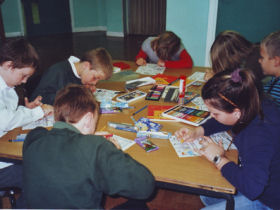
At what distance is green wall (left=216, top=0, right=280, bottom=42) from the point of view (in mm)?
4605

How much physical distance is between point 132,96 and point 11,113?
0.90m

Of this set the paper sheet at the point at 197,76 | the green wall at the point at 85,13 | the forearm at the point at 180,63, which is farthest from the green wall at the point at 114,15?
the paper sheet at the point at 197,76

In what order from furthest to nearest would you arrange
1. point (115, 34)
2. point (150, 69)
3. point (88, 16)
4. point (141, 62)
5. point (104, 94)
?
point (88, 16) < point (115, 34) < point (141, 62) < point (150, 69) < point (104, 94)

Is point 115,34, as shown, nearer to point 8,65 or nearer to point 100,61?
point 100,61

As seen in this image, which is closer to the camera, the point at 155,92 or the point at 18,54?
the point at 18,54

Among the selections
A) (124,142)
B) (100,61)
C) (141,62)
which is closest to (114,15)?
(141,62)

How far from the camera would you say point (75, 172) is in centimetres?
89

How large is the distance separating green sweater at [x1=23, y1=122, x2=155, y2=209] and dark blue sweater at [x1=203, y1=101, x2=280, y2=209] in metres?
A: 0.44

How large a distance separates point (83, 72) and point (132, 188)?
133 centimetres

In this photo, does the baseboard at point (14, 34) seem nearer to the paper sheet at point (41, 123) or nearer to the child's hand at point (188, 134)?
the paper sheet at point (41, 123)

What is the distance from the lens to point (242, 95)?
117cm

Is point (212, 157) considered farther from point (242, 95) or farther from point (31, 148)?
point (31, 148)

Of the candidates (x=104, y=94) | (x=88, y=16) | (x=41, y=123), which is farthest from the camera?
(x=88, y=16)

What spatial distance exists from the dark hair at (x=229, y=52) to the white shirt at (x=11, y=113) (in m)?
1.38
